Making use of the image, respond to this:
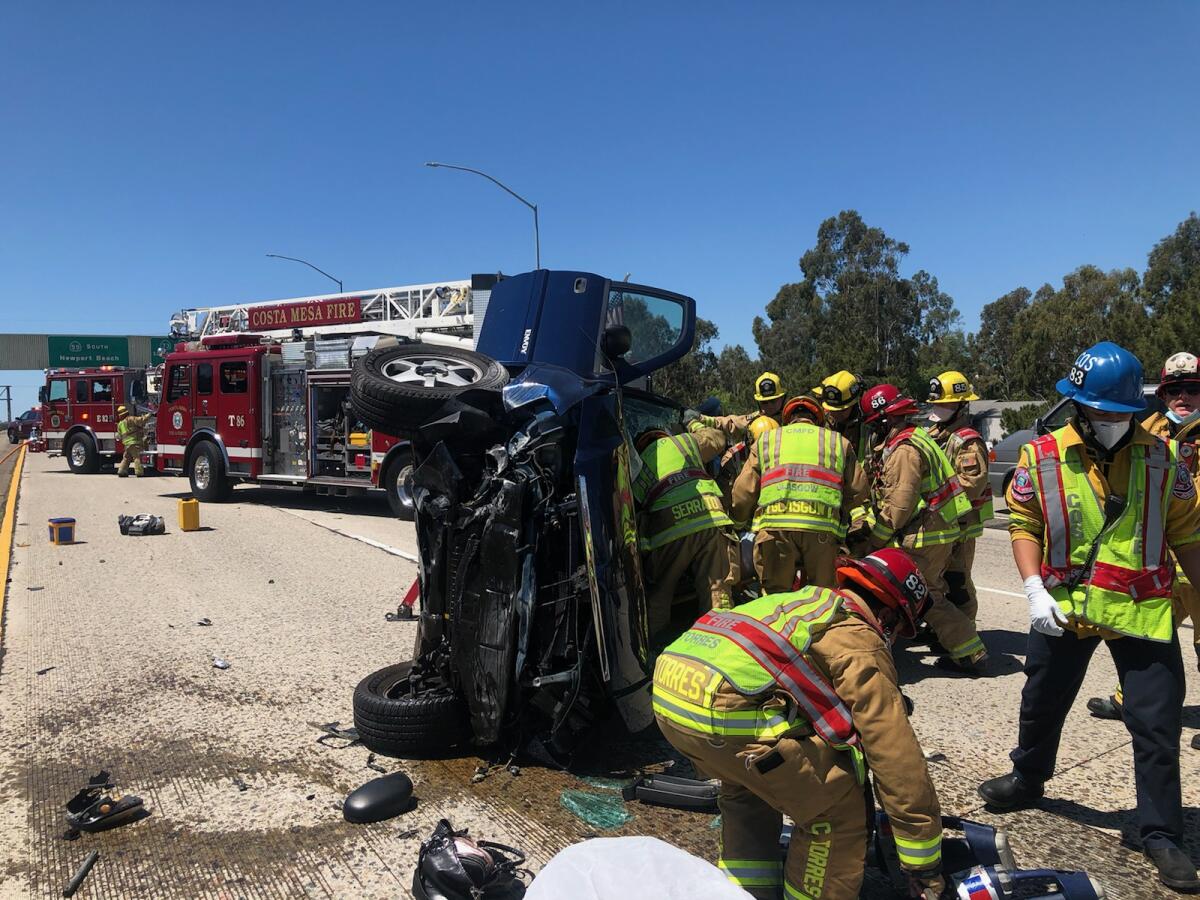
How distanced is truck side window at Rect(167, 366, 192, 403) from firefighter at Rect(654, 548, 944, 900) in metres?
15.5

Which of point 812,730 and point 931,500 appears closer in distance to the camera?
point 812,730

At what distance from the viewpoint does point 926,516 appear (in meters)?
5.32

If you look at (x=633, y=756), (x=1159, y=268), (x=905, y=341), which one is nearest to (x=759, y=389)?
(x=633, y=756)

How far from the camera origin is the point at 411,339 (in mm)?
14805

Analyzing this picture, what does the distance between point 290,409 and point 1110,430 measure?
1376cm

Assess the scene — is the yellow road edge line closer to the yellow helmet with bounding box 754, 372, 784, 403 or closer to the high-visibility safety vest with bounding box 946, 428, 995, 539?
the yellow helmet with bounding box 754, 372, 784, 403

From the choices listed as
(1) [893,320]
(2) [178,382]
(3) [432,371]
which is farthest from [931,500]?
(1) [893,320]

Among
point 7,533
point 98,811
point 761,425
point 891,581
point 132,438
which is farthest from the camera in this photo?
point 132,438

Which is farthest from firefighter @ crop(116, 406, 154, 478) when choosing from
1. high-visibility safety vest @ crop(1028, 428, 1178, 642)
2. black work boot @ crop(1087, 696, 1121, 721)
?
high-visibility safety vest @ crop(1028, 428, 1178, 642)

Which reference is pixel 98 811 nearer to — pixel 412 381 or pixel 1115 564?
pixel 412 381

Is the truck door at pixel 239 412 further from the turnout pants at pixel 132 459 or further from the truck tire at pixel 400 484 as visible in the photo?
the turnout pants at pixel 132 459

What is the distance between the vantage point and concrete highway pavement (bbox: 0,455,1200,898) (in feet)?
10.1

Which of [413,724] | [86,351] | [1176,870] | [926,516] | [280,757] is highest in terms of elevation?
[86,351]

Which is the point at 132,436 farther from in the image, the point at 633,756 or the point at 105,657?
the point at 633,756
